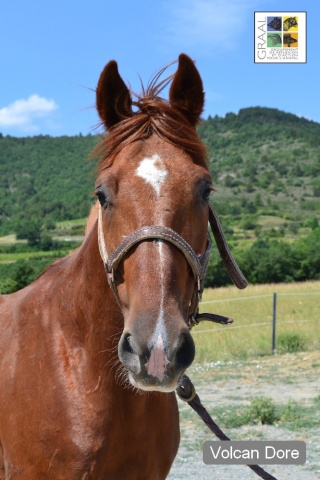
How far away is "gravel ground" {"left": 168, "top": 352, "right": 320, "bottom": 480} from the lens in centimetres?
567

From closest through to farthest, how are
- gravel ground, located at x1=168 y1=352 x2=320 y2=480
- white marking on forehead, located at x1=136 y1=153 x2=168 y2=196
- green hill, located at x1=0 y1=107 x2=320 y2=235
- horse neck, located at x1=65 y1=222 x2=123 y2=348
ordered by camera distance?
1. white marking on forehead, located at x1=136 y1=153 x2=168 y2=196
2. horse neck, located at x1=65 y1=222 x2=123 y2=348
3. gravel ground, located at x1=168 y1=352 x2=320 y2=480
4. green hill, located at x1=0 y1=107 x2=320 y2=235

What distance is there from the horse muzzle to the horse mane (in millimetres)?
804

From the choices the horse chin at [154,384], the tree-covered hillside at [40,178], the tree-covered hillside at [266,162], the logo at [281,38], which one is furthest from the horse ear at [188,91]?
the tree-covered hillside at [266,162]

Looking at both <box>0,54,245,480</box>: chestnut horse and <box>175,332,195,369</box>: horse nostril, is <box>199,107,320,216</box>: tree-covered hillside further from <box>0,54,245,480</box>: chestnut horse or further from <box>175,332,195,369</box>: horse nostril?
<box>175,332,195,369</box>: horse nostril

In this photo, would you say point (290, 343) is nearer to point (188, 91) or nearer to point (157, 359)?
point (188, 91)

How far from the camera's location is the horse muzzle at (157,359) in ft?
5.66

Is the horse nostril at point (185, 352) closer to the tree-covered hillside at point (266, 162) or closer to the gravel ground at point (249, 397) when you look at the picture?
the gravel ground at point (249, 397)

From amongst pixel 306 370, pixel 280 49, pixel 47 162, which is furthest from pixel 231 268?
pixel 47 162

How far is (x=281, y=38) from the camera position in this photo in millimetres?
7367

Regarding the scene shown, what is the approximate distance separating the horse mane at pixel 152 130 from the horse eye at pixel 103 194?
0.44ft

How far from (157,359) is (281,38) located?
6.66m

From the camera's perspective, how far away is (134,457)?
90.2 inches

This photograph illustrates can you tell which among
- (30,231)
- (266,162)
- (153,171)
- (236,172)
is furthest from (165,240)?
(266,162)

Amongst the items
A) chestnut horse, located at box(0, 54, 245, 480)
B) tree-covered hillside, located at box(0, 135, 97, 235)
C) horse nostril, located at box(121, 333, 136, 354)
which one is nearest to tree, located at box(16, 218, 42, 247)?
tree-covered hillside, located at box(0, 135, 97, 235)
